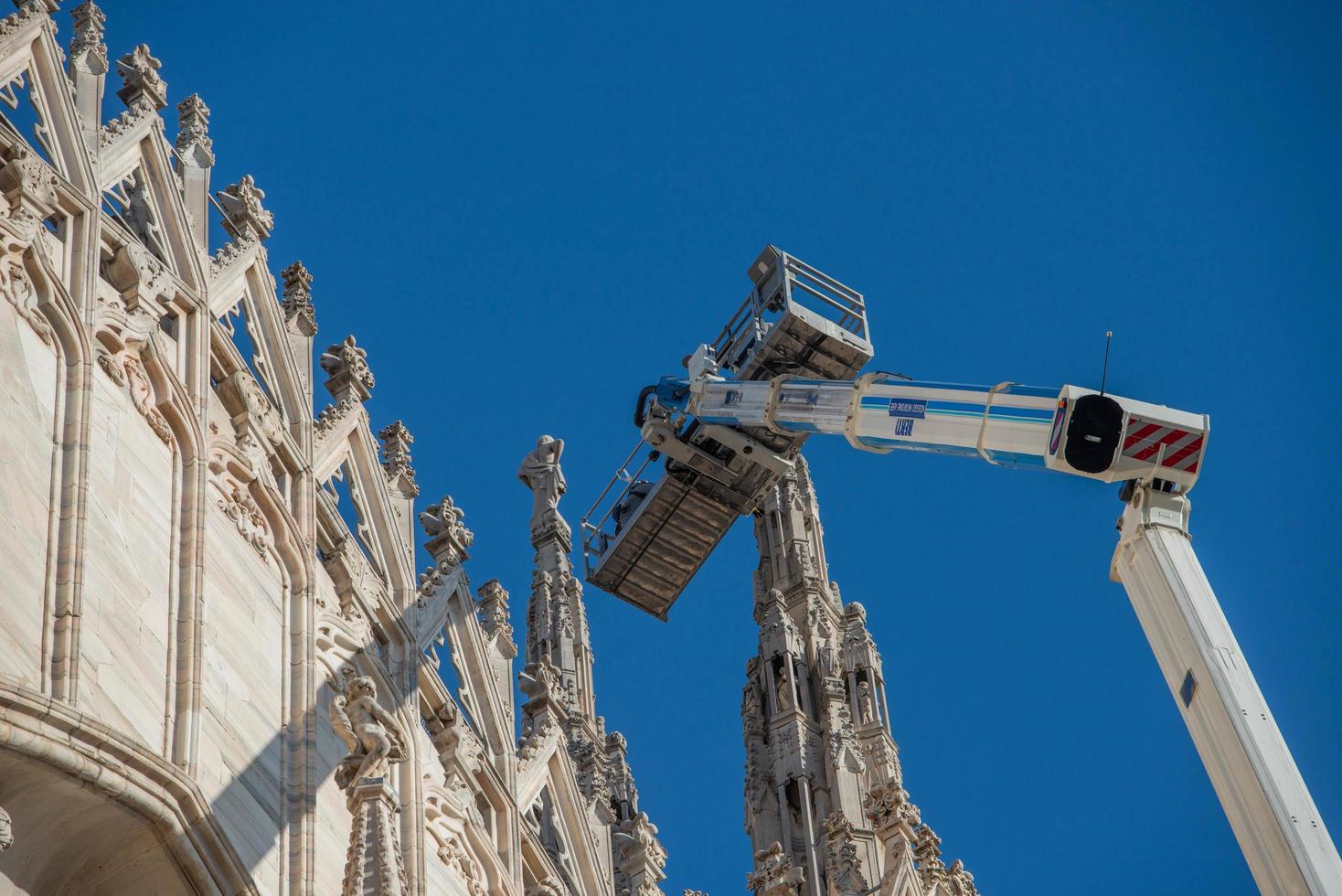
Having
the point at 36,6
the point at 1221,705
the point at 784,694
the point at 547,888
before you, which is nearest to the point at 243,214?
the point at 36,6

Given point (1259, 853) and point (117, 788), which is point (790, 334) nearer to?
point (1259, 853)

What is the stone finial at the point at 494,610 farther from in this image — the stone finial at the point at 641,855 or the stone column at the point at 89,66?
the stone column at the point at 89,66

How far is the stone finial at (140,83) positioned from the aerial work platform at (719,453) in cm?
1098

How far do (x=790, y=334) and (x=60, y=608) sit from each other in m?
17.2

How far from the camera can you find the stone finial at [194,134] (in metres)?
24.0

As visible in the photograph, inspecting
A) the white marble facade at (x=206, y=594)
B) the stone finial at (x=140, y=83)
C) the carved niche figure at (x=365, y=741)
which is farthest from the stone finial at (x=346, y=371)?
the carved niche figure at (x=365, y=741)

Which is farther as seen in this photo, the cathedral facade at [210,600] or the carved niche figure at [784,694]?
the carved niche figure at [784,694]

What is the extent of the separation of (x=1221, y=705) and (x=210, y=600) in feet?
28.9

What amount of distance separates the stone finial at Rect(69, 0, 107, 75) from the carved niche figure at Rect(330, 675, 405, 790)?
805 cm

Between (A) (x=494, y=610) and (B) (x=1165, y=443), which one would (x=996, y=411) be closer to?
(B) (x=1165, y=443)

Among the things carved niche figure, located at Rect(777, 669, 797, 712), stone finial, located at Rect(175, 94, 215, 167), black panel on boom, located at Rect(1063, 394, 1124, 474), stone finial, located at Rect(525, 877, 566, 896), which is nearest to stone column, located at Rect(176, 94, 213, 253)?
stone finial, located at Rect(175, 94, 215, 167)

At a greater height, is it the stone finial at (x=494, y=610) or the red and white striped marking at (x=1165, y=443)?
the stone finial at (x=494, y=610)

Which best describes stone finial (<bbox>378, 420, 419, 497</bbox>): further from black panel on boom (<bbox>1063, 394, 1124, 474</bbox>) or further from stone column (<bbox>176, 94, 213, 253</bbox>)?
black panel on boom (<bbox>1063, 394, 1124, 474</bbox>)

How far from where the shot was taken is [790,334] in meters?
32.1
